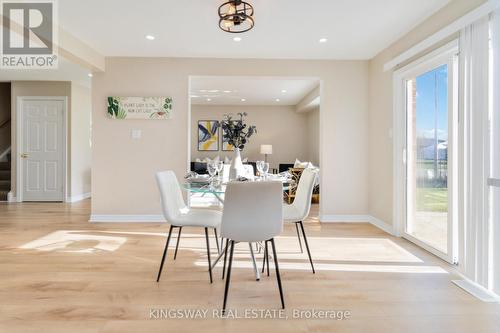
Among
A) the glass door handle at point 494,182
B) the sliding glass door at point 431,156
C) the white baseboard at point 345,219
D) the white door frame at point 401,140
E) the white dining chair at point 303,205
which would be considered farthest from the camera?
the white baseboard at point 345,219

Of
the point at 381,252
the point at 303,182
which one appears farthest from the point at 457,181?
the point at 303,182

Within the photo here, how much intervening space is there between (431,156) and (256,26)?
241 cm

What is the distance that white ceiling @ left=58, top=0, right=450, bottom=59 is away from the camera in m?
2.94

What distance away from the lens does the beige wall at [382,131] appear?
12.9 feet

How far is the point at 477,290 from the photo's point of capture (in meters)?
2.27

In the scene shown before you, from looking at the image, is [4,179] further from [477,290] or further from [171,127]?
[477,290]

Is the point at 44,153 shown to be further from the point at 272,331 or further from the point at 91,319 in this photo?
the point at 272,331

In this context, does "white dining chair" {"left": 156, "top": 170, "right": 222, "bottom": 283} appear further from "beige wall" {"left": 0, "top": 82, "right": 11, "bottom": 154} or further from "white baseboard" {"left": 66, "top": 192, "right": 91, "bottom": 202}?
"beige wall" {"left": 0, "top": 82, "right": 11, "bottom": 154}

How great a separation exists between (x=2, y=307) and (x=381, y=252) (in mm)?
3286

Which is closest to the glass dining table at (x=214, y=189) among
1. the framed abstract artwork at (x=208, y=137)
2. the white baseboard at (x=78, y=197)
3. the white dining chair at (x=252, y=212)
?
the white dining chair at (x=252, y=212)

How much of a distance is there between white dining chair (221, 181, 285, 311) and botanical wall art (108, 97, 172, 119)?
118 inches
